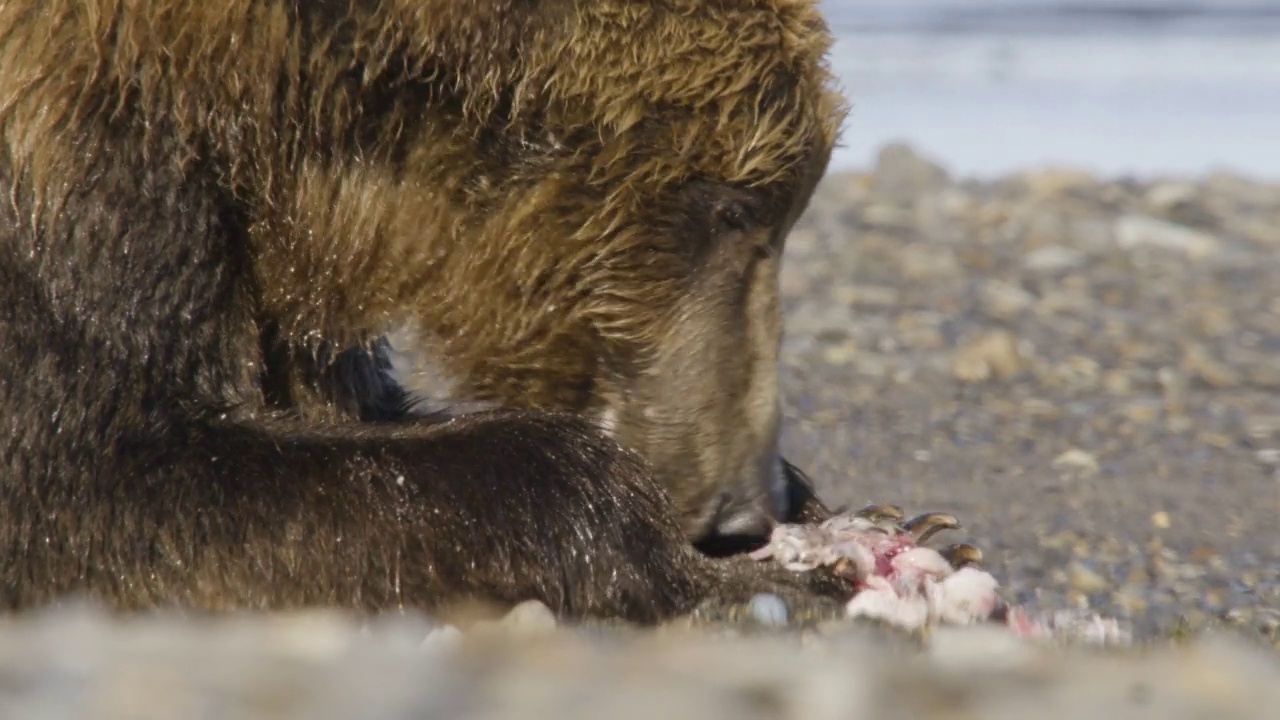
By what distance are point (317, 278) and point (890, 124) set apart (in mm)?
11558

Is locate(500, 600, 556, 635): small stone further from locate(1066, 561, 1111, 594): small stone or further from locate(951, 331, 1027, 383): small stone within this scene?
locate(951, 331, 1027, 383): small stone

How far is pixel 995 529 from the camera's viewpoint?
5543 millimetres

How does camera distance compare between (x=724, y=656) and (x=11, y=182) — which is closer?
(x=724, y=656)

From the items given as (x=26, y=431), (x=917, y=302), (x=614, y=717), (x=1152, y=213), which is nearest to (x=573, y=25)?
(x=26, y=431)

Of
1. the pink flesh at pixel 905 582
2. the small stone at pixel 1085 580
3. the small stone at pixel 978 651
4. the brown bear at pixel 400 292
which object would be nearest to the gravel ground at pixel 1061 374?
the small stone at pixel 1085 580

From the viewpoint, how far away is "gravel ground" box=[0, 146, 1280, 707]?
2229mm

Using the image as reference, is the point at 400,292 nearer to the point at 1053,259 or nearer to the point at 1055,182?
the point at 1053,259

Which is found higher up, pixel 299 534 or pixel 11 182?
pixel 11 182

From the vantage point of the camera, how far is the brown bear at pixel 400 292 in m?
3.72

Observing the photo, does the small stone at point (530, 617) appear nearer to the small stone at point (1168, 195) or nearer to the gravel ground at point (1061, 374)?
the gravel ground at point (1061, 374)

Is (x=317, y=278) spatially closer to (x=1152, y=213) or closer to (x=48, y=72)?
(x=48, y=72)

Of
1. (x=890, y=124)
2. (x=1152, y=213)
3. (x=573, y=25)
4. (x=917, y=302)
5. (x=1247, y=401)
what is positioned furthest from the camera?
(x=890, y=124)

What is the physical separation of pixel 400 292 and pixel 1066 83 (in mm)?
14409

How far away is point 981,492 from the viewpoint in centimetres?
614
